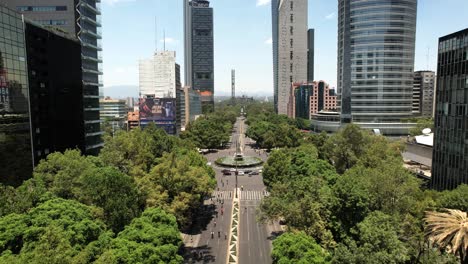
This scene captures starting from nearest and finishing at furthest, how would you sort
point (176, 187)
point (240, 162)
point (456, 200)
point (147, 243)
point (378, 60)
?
point (147, 243), point (456, 200), point (176, 187), point (240, 162), point (378, 60)

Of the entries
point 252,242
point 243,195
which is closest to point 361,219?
point 252,242

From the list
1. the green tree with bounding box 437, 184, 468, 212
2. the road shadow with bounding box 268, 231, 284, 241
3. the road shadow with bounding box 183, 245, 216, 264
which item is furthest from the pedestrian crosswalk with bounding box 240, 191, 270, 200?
the green tree with bounding box 437, 184, 468, 212

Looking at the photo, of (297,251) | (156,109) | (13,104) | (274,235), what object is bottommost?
(274,235)

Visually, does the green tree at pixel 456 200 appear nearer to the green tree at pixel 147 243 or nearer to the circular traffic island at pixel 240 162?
the green tree at pixel 147 243

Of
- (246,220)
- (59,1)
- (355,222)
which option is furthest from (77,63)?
(355,222)

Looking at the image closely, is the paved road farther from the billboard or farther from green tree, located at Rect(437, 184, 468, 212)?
the billboard

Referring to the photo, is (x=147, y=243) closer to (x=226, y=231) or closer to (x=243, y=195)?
(x=226, y=231)
